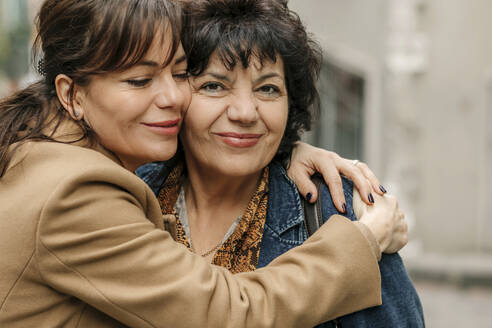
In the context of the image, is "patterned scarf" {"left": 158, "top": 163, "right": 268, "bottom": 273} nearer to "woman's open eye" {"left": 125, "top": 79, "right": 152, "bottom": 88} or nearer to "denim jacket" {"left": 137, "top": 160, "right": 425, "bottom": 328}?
"denim jacket" {"left": 137, "top": 160, "right": 425, "bottom": 328}

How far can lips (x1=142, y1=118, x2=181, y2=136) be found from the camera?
2.38m

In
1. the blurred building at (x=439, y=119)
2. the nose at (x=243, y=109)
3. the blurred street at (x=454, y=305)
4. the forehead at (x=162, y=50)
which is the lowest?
the blurred street at (x=454, y=305)

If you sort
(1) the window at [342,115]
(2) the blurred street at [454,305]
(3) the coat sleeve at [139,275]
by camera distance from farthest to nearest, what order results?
(1) the window at [342,115]
(2) the blurred street at [454,305]
(3) the coat sleeve at [139,275]

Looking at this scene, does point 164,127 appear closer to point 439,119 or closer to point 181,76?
point 181,76

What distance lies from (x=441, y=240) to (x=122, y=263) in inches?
412

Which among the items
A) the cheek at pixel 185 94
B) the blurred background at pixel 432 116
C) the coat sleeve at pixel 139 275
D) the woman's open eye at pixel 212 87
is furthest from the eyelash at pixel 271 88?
the blurred background at pixel 432 116

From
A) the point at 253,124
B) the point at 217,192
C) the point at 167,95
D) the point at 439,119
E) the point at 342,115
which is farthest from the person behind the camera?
the point at 439,119

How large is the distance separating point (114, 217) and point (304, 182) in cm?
86

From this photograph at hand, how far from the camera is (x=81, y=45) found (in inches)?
88.4

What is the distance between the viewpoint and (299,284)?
2.15m

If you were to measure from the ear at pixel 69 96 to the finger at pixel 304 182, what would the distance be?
857mm

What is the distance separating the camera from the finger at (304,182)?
257 centimetres

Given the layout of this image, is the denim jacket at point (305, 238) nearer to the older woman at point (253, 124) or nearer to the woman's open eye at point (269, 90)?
the older woman at point (253, 124)

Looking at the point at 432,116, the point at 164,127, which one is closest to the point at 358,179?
the point at 164,127
